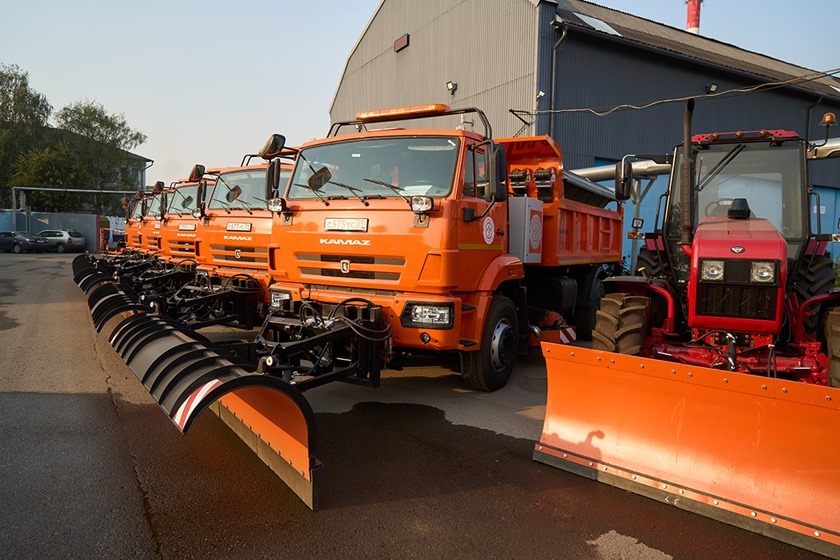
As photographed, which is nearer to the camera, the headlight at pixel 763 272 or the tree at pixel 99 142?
the headlight at pixel 763 272

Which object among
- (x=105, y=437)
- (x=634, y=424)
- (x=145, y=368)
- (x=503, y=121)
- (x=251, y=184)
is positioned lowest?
(x=105, y=437)

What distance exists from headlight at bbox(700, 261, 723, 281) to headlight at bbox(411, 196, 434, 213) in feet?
7.75

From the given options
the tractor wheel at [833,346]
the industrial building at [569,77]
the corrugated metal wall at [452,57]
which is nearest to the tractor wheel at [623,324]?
the tractor wheel at [833,346]

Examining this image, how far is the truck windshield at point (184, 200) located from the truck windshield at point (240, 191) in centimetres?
144

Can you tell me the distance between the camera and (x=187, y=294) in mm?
8719

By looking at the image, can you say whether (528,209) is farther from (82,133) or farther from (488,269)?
(82,133)

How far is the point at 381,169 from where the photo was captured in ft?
18.5

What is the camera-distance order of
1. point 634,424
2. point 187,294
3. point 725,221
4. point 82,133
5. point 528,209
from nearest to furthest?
point 634,424
point 725,221
point 528,209
point 187,294
point 82,133

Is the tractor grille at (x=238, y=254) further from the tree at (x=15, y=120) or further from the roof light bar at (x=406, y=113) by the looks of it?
the tree at (x=15, y=120)

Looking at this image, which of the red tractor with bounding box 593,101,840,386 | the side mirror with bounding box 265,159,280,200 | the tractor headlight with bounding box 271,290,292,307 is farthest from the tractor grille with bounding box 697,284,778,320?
the side mirror with bounding box 265,159,280,200

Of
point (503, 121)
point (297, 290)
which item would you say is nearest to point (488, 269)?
point (297, 290)

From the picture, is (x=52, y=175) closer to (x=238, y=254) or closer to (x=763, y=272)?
(x=238, y=254)

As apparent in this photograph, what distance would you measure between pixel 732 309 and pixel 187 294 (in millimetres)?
7401

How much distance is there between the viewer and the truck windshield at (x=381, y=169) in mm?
5422
